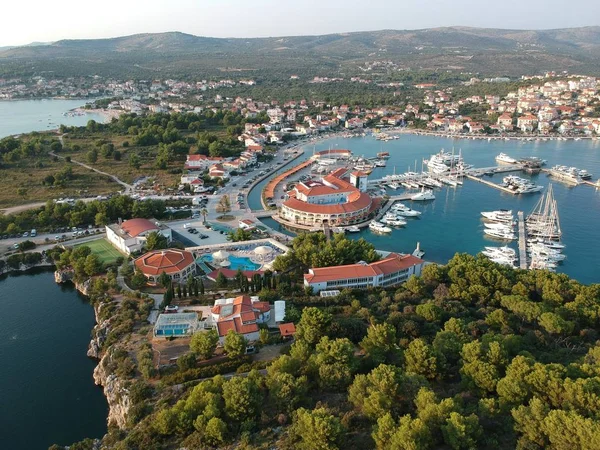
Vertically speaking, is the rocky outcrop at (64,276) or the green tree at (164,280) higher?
the green tree at (164,280)

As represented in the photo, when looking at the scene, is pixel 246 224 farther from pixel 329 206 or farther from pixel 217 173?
pixel 217 173

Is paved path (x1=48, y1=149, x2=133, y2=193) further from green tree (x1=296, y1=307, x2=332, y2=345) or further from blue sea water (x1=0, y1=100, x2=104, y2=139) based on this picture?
green tree (x1=296, y1=307, x2=332, y2=345)

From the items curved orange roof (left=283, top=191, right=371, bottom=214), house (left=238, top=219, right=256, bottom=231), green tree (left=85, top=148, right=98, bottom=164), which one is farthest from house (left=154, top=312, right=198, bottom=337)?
green tree (left=85, top=148, right=98, bottom=164)

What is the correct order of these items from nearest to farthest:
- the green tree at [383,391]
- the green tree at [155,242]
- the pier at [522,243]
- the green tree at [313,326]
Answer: the green tree at [383,391] < the green tree at [313,326] < the green tree at [155,242] < the pier at [522,243]

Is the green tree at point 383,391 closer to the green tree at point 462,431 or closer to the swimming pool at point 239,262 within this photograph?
the green tree at point 462,431

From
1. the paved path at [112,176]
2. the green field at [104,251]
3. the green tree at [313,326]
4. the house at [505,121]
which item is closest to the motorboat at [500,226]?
the green tree at [313,326]

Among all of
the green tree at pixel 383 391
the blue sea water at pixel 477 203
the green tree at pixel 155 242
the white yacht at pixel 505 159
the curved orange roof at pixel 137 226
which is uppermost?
the green tree at pixel 383 391

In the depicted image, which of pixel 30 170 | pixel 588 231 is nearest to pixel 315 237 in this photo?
pixel 588 231

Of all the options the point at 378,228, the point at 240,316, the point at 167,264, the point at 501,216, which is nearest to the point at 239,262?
the point at 167,264
